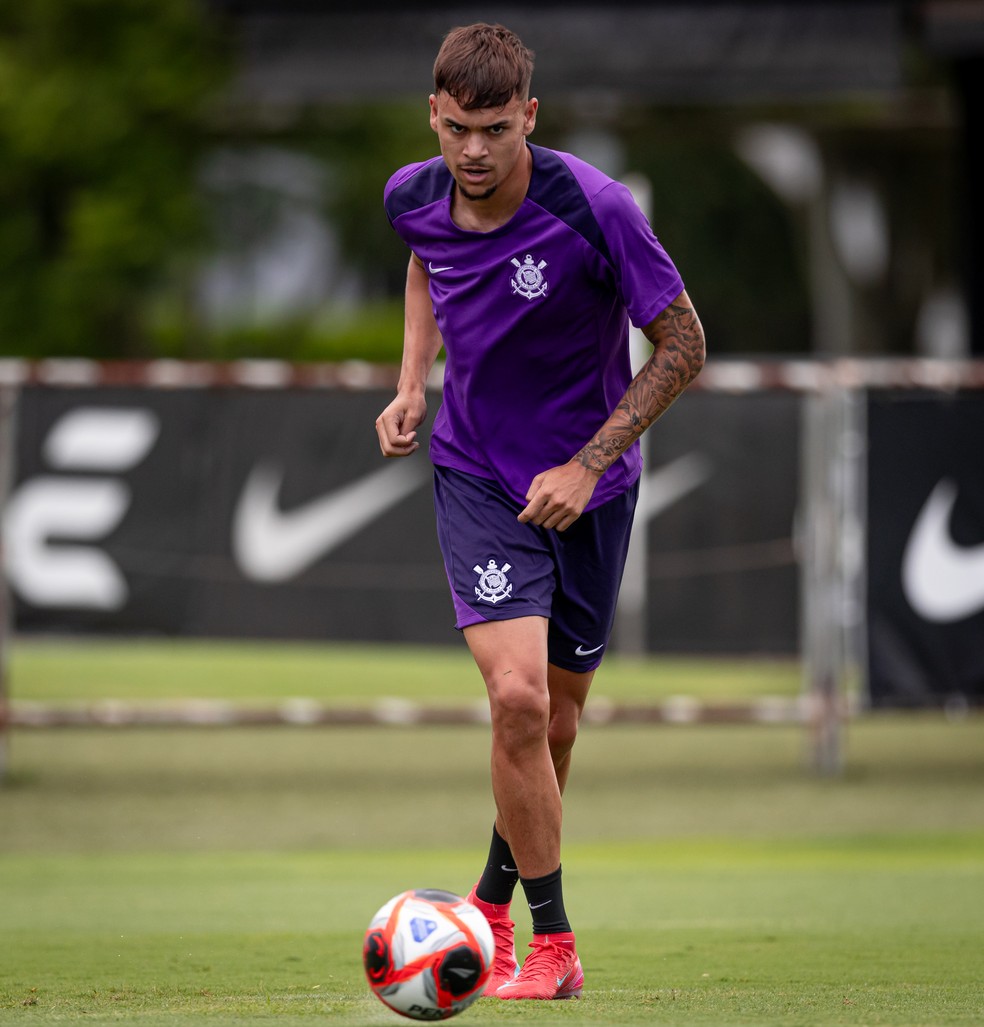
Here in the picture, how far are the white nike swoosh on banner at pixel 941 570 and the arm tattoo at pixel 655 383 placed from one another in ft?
20.7

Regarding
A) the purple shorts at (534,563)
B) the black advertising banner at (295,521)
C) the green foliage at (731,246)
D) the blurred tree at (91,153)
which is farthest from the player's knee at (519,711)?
the green foliage at (731,246)

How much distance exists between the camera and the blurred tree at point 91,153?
24438 millimetres

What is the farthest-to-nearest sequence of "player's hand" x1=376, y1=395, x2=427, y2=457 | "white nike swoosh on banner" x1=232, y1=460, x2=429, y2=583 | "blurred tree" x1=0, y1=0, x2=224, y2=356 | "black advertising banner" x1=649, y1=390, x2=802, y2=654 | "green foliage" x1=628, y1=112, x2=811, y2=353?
"green foliage" x1=628, y1=112, x2=811, y2=353 → "blurred tree" x1=0, y1=0, x2=224, y2=356 → "black advertising banner" x1=649, y1=390, x2=802, y2=654 → "white nike swoosh on banner" x1=232, y1=460, x2=429, y2=583 → "player's hand" x1=376, y1=395, x2=427, y2=457

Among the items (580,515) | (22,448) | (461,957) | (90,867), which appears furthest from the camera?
(22,448)

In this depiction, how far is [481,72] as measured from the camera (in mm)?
4934

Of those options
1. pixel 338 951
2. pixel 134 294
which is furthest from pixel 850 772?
pixel 134 294

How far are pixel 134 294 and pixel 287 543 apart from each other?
15.2m

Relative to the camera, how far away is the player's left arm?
514 cm

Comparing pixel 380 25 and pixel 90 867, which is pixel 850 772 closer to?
pixel 90 867

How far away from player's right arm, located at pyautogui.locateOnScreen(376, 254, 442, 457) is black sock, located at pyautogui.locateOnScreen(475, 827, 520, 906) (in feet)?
3.95

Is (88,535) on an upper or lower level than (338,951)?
upper

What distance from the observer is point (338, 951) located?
20.1ft

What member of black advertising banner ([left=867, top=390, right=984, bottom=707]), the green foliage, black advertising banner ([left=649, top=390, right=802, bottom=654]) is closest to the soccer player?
black advertising banner ([left=867, top=390, right=984, bottom=707])

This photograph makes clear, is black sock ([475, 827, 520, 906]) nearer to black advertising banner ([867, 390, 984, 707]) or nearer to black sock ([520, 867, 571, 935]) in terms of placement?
black sock ([520, 867, 571, 935])
